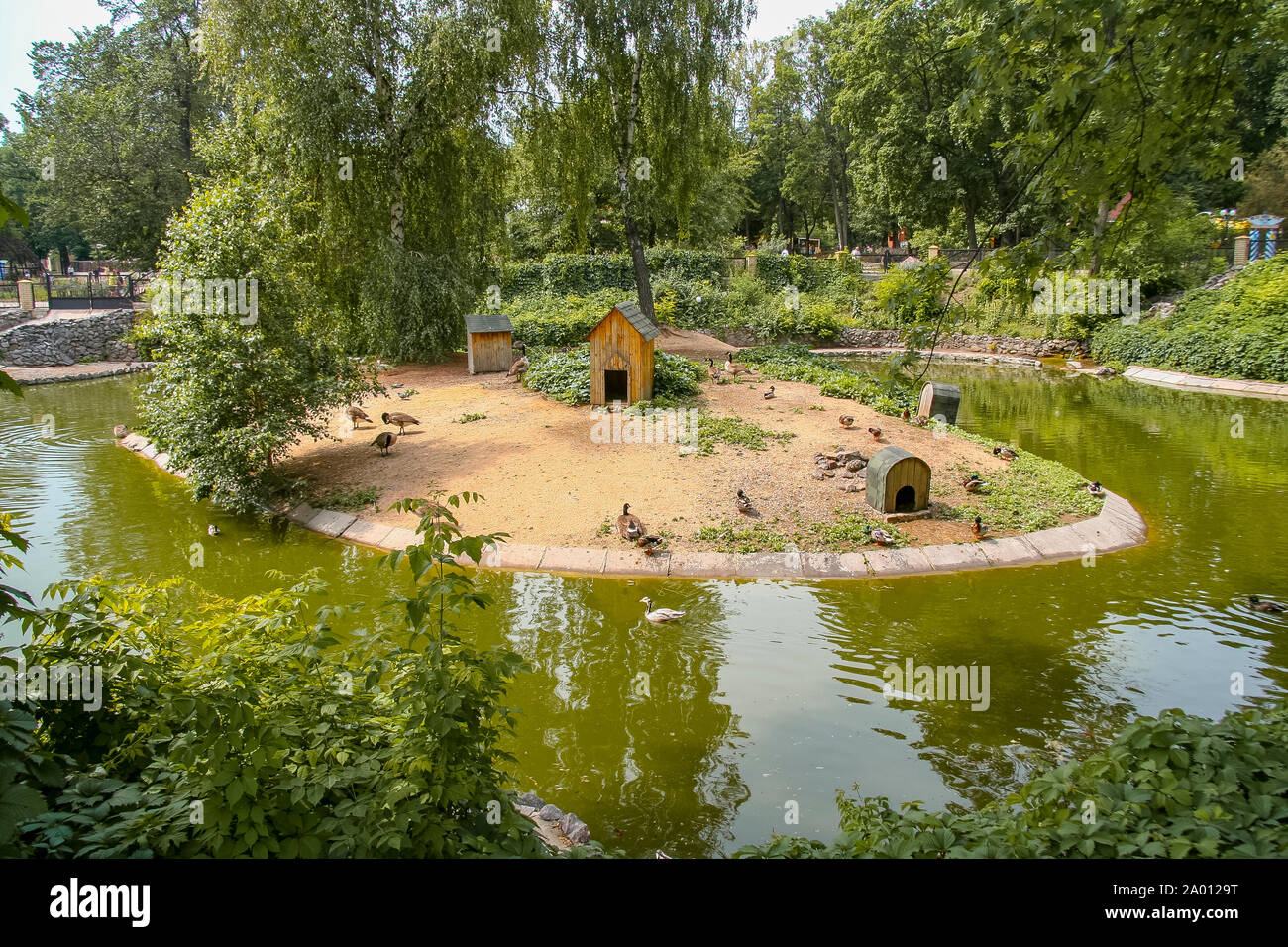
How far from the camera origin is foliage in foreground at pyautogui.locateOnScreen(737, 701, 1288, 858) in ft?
11.9

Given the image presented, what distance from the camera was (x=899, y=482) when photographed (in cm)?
1210

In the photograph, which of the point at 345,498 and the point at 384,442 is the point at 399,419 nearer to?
the point at 384,442

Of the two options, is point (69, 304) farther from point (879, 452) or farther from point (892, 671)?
point (892, 671)

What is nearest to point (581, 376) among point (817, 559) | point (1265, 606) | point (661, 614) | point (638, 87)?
point (817, 559)

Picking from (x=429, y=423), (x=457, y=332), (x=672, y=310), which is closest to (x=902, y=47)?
(x=672, y=310)

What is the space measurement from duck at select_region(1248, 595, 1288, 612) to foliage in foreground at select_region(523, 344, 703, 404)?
10807 millimetres

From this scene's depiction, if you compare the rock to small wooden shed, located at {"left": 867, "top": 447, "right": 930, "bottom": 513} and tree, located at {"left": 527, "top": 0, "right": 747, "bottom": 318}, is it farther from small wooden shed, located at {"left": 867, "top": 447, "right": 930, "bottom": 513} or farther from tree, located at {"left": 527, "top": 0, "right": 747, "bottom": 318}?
tree, located at {"left": 527, "top": 0, "right": 747, "bottom": 318}

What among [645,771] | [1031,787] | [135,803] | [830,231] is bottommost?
[645,771]

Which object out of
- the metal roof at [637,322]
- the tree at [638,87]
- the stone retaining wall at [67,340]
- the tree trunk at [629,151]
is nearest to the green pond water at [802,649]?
the metal roof at [637,322]

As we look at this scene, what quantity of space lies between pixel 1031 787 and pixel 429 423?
14647 mm

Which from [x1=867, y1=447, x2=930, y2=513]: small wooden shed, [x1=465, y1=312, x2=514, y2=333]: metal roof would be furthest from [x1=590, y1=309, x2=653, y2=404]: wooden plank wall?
[x1=867, y1=447, x2=930, y2=513]: small wooden shed

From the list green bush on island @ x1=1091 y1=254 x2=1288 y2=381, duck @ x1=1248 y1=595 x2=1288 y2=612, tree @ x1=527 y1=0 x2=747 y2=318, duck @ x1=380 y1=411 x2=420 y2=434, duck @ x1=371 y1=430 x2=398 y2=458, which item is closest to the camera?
duck @ x1=1248 y1=595 x2=1288 y2=612
